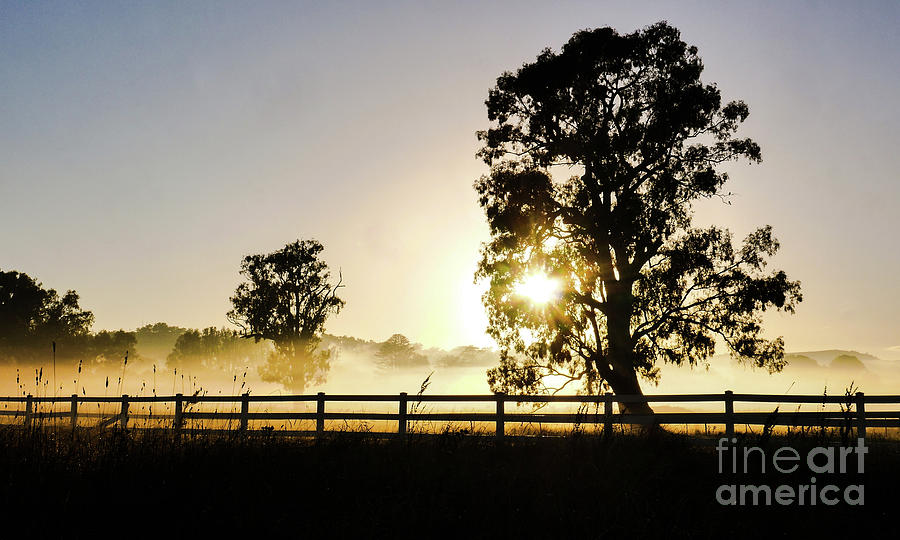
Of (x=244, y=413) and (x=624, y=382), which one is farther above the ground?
(x=624, y=382)

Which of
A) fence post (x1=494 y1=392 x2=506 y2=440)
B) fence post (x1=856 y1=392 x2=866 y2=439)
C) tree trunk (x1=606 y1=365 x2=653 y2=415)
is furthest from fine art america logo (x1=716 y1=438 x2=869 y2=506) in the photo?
tree trunk (x1=606 y1=365 x2=653 y2=415)

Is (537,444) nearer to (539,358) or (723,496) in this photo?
(723,496)

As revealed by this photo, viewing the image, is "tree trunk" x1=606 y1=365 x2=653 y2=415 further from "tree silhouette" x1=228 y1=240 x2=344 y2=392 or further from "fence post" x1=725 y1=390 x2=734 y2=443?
"tree silhouette" x1=228 y1=240 x2=344 y2=392

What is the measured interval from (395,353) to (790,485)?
458 ft

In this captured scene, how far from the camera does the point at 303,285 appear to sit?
44.1 metres

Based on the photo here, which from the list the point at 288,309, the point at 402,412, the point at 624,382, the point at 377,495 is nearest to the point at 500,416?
the point at 402,412

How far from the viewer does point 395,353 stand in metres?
145

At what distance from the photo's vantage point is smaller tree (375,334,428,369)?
141625mm

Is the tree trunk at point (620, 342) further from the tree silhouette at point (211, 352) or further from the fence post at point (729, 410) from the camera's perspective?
the tree silhouette at point (211, 352)

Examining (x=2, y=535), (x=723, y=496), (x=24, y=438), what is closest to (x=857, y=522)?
(x=723, y=496)

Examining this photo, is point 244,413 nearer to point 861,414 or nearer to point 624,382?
point 624,382

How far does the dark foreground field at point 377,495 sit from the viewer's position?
5.32 metres

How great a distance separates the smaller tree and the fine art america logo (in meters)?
133

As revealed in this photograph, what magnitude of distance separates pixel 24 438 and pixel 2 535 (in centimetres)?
364
